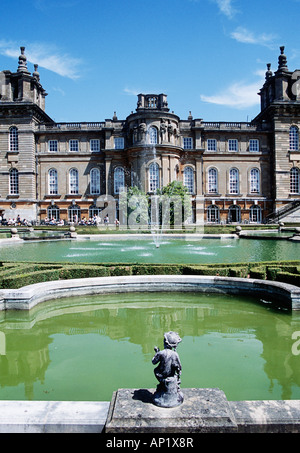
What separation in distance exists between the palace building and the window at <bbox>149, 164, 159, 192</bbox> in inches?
4.2

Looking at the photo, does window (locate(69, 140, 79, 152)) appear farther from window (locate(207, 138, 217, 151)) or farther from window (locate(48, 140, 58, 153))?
window (locate(207, 138, 217, 151))

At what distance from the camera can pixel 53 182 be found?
145 feet

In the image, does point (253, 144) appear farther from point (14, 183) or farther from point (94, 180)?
point (14, 183)

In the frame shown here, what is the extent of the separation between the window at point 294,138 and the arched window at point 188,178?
11606 mm

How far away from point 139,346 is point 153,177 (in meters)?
35.5

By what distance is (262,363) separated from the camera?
235 inches

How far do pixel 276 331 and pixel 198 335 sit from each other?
1.57m

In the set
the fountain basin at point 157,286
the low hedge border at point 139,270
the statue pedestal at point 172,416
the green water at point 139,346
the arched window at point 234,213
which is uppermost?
the arched window at point 234,213

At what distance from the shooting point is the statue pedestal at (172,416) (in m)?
3.43

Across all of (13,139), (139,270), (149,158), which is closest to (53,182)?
(13,139)

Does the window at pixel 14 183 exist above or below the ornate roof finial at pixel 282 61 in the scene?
below

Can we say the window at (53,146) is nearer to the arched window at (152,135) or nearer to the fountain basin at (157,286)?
the arched window at (152,135)

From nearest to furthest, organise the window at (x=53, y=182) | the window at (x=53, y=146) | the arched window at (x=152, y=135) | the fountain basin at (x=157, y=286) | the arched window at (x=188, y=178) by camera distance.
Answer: the fountain basin at (x=157, y=286) < the arched window at (x=152, y=135) < the window at (x=53, y=146) < the arched window at (x=188, y=178) < the window at (x=53, y=182)

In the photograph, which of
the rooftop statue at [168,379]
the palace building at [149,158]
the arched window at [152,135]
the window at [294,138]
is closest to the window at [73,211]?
the palace building at [149,158]
